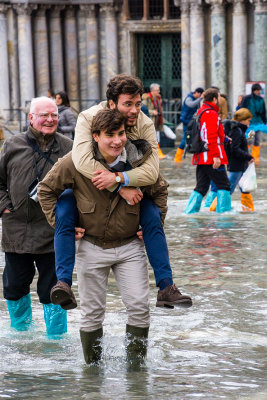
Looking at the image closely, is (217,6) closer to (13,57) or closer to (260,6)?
(260,6)

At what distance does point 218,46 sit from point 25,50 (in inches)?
208

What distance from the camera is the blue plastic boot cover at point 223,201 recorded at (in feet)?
38.3

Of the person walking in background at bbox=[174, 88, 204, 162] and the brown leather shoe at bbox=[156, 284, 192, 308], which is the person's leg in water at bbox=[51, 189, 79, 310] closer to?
the brown leather shoe at bbox=[156, 284, 192, 308]

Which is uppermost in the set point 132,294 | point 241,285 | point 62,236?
point 62,236

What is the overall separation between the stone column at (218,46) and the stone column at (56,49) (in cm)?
475

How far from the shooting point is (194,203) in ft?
38.7

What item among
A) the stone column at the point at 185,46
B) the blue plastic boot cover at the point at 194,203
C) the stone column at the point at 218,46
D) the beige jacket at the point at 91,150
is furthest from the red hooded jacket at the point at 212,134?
the stone column at the point at 185,46

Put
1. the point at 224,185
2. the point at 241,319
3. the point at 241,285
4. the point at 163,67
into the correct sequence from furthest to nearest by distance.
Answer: the point at 163,67 < the point at 224,185 < the point at 241,285 < the point at 241,319

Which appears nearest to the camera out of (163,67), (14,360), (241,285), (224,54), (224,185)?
(14,360)

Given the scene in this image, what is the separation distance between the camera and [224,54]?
880 inches

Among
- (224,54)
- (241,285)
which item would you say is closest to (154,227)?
(241,285)

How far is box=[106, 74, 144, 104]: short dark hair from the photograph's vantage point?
5.36 metres

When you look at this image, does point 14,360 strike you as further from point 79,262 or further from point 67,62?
point 67,62

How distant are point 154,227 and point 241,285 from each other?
8.52 feet
